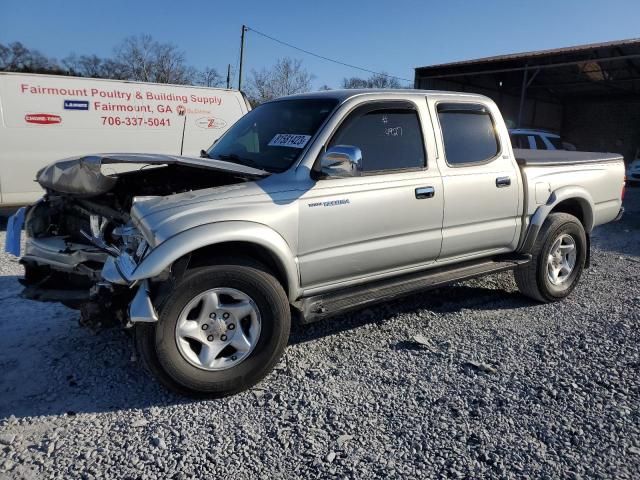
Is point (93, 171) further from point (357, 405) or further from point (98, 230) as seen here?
point (357, 405)

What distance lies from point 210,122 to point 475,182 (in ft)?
19.7

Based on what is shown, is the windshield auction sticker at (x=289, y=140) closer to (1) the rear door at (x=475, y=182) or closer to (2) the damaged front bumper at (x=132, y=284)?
(1) the rear door at (x=475, y=182)

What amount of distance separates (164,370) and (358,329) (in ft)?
5.73

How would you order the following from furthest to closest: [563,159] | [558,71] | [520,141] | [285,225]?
[558,71] < [520,141] < [563,159] < [285,225]

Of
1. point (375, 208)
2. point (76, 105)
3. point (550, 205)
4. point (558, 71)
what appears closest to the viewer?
point (375, 208)

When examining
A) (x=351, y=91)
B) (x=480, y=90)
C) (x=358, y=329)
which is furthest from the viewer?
(x=480, y=90)

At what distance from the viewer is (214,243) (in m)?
3.00

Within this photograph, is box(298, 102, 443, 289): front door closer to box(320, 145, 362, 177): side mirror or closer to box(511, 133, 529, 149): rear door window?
box(320, 145, 362, 177): side mirror

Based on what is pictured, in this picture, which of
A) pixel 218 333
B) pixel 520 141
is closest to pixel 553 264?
pixel 218 333

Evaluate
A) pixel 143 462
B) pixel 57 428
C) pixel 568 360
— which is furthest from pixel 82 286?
pixel 568 360

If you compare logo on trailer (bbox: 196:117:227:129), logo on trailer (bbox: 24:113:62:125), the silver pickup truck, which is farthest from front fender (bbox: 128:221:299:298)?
logo on trailer (bbox: 196:117:227:129)

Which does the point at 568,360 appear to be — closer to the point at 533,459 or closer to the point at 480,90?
the point at 533,459

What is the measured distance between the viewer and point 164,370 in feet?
9.65

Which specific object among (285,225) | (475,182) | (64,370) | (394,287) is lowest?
(64,370)
